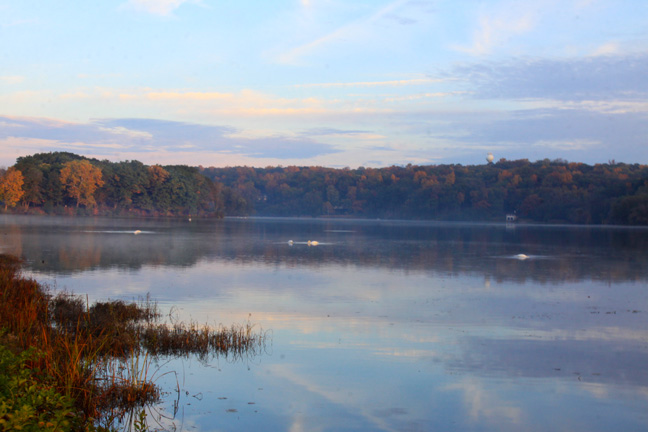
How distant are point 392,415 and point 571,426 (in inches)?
83.3

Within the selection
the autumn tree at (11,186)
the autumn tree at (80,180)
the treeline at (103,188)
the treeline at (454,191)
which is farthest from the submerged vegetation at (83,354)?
the treeline at (454,191)

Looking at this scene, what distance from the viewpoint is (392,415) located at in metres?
7.60

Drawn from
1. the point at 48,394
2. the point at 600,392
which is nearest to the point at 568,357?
the point at 600,392

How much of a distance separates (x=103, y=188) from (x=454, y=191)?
259 ft

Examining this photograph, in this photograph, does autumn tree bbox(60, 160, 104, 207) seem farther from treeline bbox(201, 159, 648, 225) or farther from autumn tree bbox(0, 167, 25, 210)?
treeline bbox(201, 159, 648, 225)

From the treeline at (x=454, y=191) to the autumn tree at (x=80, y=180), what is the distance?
36.1m

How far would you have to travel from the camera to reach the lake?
7.66m

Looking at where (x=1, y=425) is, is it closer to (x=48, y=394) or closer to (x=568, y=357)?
(x=48, y=394)

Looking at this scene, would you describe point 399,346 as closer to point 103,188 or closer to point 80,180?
point 80,180

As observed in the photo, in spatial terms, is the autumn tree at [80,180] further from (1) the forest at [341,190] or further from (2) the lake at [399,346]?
(2) the lake at [399,346]

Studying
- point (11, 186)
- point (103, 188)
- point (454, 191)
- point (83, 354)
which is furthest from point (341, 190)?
point (83, 354)

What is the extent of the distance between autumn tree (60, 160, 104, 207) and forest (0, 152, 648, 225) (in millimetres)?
165

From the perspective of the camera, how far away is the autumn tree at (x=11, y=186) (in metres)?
93.1

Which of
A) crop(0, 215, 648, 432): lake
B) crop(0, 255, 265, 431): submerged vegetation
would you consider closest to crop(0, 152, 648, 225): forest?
crop(0, 215, 648, 432): lake
